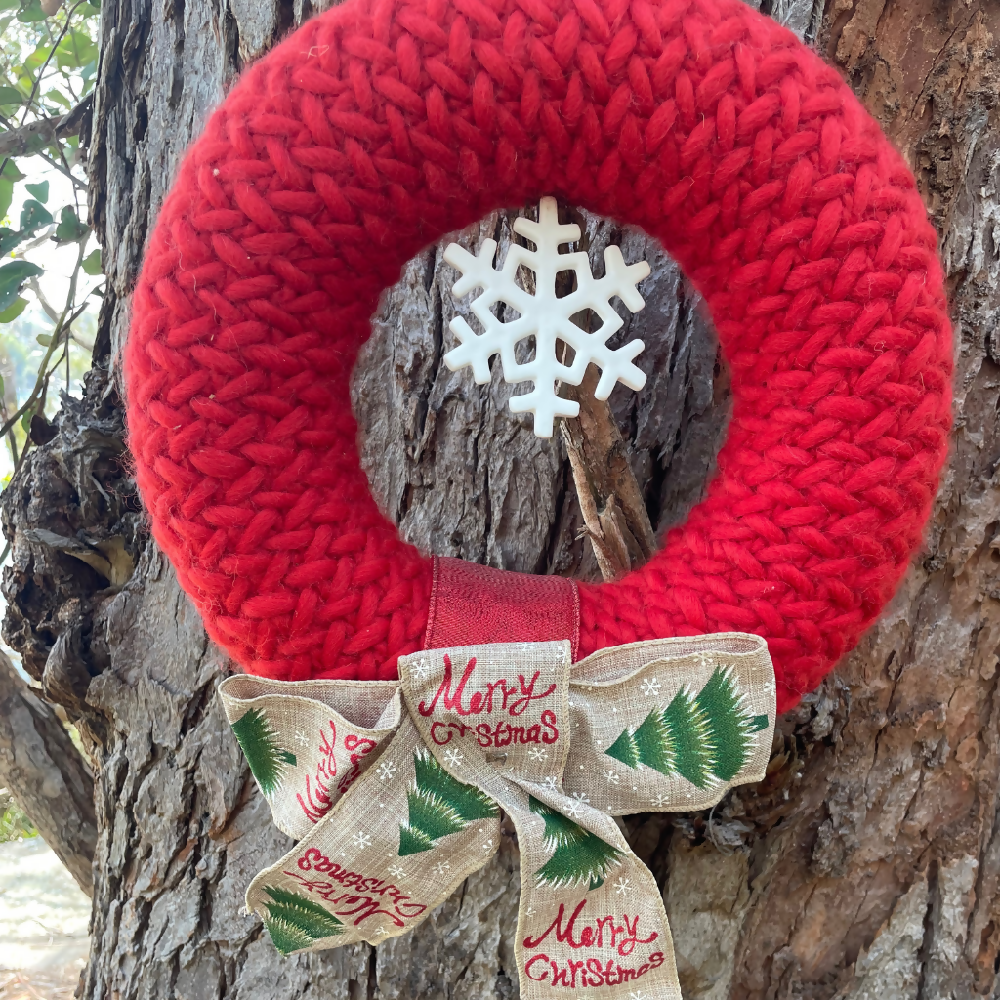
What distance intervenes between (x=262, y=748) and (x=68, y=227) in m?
0.94

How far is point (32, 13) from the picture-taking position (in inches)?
51.4

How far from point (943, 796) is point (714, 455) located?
45 centimetres

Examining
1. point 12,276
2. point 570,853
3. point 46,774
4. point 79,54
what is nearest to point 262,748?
point 570,853

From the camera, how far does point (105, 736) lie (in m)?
1.00

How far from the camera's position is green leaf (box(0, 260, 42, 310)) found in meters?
1.11

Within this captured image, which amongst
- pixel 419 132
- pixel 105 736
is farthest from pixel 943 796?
pixel 105 736

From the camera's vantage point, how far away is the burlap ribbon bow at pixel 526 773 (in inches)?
21.5

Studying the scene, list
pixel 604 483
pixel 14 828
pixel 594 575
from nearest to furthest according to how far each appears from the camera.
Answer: pixel 604 483 → pixel 594 575 → pixel 14 828

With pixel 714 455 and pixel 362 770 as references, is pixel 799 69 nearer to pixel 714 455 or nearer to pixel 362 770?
pixel 714 455

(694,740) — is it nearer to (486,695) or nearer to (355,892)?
(486,695)

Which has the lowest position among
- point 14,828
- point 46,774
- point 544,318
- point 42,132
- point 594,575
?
point 14,828

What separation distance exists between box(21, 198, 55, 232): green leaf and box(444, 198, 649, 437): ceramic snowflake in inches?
34.9

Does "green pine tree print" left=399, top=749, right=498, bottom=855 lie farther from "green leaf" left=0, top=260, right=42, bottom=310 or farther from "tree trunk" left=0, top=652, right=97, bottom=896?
"green leaf" left=0, top=260, right=42, bottom=310

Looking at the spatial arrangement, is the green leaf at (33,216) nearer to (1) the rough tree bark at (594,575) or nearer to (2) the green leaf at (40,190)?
(2) the green leaf at (40,190)
